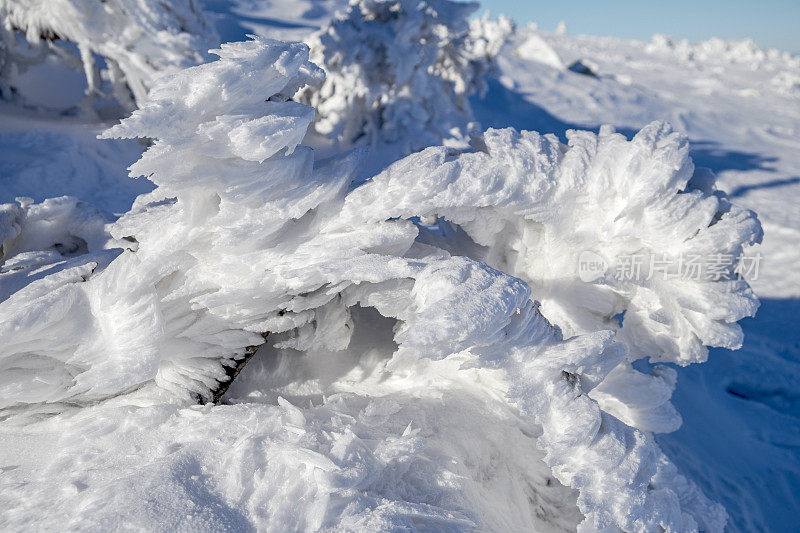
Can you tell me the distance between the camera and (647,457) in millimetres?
1141

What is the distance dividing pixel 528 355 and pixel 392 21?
16.4 feet

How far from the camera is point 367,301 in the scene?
128 centimetres

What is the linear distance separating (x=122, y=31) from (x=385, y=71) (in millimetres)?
2461

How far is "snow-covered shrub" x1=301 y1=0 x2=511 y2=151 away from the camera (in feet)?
17.1

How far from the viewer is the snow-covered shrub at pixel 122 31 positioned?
3.64 metres

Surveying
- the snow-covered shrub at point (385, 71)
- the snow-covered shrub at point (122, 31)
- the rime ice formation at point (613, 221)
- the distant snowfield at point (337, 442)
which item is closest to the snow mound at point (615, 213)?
the rime ice formation at point (613, 221)

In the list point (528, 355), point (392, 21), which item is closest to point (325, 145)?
point (392, 21)

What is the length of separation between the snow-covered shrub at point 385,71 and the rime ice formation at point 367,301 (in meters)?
4.06

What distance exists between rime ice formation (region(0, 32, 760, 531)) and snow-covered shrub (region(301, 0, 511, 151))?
4.06 m

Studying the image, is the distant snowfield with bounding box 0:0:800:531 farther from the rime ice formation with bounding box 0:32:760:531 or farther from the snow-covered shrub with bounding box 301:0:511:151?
the snow-covered shrub with bounding box 301:0:511:151

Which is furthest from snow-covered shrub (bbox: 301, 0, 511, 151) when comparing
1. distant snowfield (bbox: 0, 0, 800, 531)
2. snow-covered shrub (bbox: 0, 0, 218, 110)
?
distant snowfield (bbox: 0, 0, 800, 531)

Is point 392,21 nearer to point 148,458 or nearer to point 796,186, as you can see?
point 796,186
